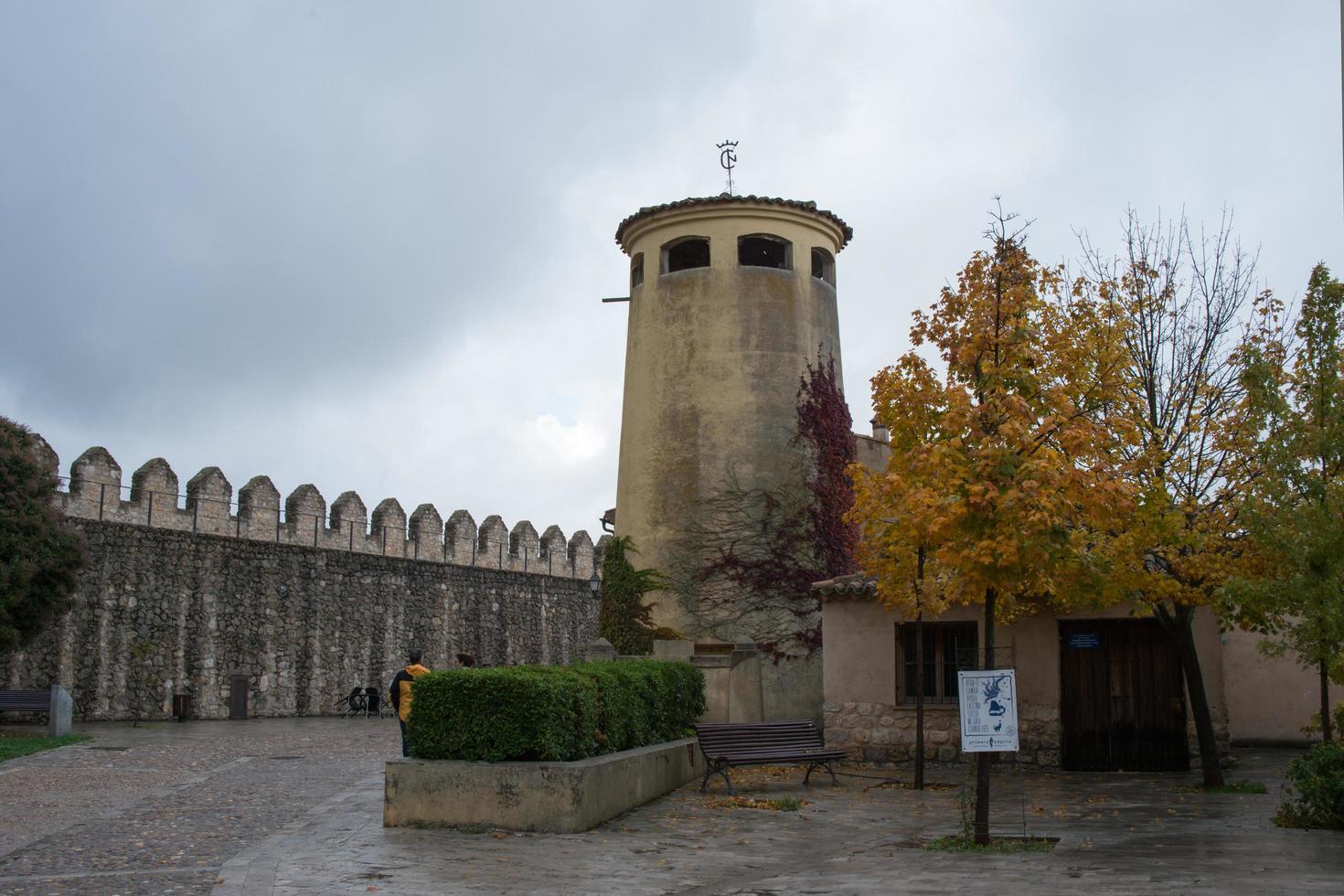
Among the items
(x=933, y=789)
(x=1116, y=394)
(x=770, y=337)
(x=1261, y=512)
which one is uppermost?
(x=770, y=337)

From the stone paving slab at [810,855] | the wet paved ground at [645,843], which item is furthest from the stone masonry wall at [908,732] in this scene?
the stone paving slab at [810,855]

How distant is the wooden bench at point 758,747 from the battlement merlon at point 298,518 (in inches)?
519

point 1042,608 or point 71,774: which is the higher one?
point 1042,608

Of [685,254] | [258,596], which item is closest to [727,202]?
[685,254]

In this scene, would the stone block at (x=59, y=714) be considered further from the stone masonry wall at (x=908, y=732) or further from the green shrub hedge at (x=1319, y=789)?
the green shrub hedge at (x=1319, y=789)

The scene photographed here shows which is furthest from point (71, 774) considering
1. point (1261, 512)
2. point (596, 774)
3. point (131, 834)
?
point (1261, 512)

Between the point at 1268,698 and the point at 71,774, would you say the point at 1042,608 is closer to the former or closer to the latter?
the point at 1268,698

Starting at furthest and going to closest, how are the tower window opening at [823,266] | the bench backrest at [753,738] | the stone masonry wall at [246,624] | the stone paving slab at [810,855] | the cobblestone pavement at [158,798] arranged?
the tower window opening at [823,266]
the stone masonry wall at [246,624]
the bench backrest at [753,738]
the cobblestone pavement at [158,798]
the stone paving slab at [810,855]

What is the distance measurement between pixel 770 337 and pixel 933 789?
10.6 metres

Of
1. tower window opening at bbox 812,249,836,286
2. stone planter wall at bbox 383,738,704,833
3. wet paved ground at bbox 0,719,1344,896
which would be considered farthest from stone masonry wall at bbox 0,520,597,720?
stone planter wall at bbox 383,738,704,833

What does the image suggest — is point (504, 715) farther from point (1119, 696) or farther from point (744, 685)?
point (1119, 696)

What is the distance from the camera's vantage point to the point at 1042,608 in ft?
60.8

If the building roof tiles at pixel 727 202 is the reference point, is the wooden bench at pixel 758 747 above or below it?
below

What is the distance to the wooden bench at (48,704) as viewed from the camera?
68.7 feet
